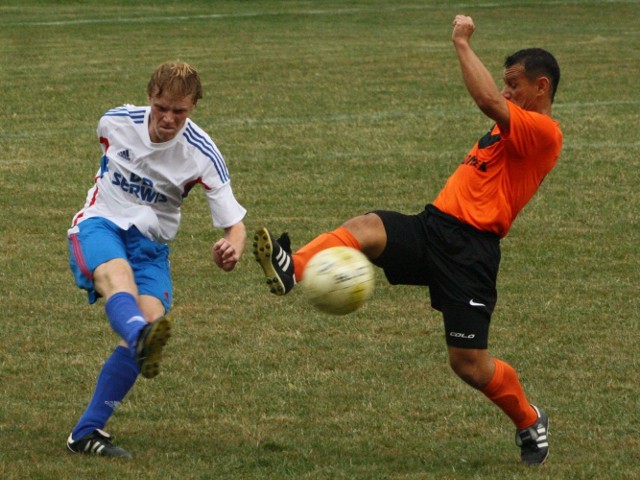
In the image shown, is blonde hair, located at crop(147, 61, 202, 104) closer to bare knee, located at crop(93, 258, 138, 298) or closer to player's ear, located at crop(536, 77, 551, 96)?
bare knee, located at crop(93, 258, 138, 298)

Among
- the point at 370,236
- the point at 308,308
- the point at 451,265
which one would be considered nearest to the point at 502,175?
the point at 451,265

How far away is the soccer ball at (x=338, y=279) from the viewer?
6387 millimetres

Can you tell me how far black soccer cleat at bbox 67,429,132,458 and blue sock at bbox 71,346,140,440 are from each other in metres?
0.02

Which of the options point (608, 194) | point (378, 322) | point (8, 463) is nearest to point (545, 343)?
point (378, 322)

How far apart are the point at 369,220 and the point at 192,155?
3.11 ft

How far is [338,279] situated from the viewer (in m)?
6.38

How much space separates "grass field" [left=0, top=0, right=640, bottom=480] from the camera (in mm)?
6855

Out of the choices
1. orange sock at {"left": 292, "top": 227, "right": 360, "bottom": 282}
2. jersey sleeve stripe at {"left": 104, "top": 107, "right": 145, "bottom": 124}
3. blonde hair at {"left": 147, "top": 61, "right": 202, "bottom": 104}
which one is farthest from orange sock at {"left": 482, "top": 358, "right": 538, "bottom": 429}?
jersey sleeve stripe at {"left": 104, "top": 107, "right": 145, "bottom": 124}

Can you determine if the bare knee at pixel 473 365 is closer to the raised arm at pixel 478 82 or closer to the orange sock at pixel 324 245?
the orange sock at pixel 324 245

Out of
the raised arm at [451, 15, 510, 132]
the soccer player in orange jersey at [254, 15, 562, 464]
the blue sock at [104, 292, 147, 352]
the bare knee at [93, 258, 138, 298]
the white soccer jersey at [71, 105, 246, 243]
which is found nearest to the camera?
the blue sock at [104, 292, 147, 352]

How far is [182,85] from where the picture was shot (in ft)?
20.9

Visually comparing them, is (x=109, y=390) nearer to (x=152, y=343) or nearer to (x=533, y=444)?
(x=152, y=343)

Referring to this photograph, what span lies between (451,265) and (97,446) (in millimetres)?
1951

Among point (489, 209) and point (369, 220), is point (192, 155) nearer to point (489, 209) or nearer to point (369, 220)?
point (369, 220)
